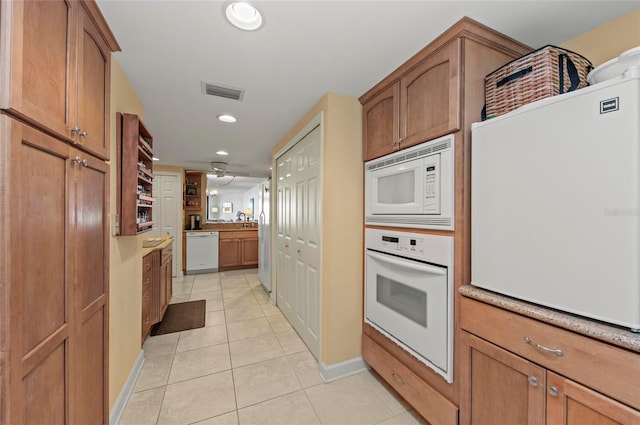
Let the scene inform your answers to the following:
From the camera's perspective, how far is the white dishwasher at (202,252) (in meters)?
5.29

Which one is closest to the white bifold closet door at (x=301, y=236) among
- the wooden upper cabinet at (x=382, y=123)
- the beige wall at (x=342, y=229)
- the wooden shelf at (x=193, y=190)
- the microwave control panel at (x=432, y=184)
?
the beige wall at (x=342, y=229)

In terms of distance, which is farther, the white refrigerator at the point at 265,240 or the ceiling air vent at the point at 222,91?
the white refrigerator at the point at 265,240

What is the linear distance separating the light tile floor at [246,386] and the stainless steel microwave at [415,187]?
1258 mm

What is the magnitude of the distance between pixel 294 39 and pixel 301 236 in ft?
5.59

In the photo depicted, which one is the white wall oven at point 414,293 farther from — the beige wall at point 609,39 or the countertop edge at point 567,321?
the beige wall at point 609,39

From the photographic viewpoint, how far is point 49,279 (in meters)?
0.88

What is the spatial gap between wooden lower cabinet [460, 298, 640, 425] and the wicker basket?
0.97 metres

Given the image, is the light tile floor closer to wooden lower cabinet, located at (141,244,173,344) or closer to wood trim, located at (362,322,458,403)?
wooden lower cabinet, located at (141,244,173,344)

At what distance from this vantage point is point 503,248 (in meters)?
1.12

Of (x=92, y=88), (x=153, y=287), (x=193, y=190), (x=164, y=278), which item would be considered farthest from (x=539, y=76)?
(x=193, y=190)

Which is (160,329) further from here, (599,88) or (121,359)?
(599,88)

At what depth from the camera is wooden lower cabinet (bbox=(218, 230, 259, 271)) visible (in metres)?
5.61

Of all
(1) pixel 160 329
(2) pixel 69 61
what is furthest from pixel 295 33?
(1) pixel 160 329

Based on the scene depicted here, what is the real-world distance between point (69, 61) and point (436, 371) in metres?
2.20
